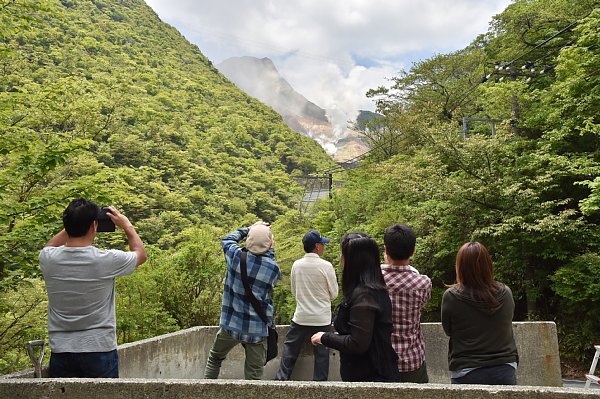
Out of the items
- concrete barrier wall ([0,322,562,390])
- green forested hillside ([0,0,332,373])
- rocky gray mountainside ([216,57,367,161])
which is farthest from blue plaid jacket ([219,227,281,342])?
rocky gray mountainside ([216,57,367,161])

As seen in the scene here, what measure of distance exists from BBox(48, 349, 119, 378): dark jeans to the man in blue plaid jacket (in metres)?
1.30

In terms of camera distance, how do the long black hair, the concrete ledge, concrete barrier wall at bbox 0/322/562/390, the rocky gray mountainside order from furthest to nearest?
the rocky gray mountainside → concrete barrier wall at bbox 0/322/562/390 → the long black hair → the concrete ledge

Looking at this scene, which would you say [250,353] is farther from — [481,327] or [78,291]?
[481,327]

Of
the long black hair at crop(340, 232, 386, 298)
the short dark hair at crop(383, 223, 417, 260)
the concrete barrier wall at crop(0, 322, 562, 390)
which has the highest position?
the short dark hair at crop(383, 223, 417, 260)

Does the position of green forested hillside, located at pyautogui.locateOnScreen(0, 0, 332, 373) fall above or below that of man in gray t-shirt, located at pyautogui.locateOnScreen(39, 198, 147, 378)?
above

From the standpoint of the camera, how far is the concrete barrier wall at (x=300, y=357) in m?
4.61

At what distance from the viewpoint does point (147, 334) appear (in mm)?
7891

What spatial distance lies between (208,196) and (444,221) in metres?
30.6

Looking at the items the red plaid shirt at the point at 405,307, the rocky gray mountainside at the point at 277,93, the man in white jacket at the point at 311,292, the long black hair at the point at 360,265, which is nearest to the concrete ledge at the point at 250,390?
the long black hair at the point at 360,265

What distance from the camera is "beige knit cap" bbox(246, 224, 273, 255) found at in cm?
386

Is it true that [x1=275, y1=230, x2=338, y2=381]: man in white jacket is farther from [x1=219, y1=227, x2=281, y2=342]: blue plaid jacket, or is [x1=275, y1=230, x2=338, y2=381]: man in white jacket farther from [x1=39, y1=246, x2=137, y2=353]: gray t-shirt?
[x1=39, y1=246, x2=137, y2=353]: gray t-shirt

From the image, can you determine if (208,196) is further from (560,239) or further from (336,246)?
(560,239)

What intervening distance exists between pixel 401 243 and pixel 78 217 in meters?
1.98

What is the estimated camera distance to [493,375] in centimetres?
270
